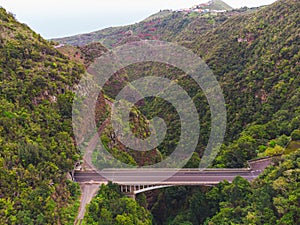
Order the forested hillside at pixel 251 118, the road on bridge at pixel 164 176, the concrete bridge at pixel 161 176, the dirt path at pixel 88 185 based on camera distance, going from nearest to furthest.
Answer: the forested hillside at pixel 251 118 → the dirt path at pixel 88 185 → the concrete bridge at pixel 161 176 → the road on bridge at pixel 164 176

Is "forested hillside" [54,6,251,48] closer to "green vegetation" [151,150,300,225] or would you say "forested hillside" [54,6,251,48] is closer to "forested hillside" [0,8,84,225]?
"forested hillside" [0,8,84,225]

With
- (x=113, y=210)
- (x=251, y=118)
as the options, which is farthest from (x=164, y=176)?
(x=251, y=118)

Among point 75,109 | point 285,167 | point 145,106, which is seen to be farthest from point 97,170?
point 145,106

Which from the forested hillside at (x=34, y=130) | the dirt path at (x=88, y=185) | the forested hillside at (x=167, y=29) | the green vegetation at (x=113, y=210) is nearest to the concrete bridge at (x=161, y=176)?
the dirt path at (x=88, y=185)

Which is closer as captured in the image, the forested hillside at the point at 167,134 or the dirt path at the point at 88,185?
the forested hillside at the point at 167,134

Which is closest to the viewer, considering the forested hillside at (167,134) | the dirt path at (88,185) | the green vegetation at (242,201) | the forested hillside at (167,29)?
the green vegetation at (242,201)

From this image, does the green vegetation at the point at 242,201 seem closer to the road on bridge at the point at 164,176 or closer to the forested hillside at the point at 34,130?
the road on bridge at the point at 164,176
